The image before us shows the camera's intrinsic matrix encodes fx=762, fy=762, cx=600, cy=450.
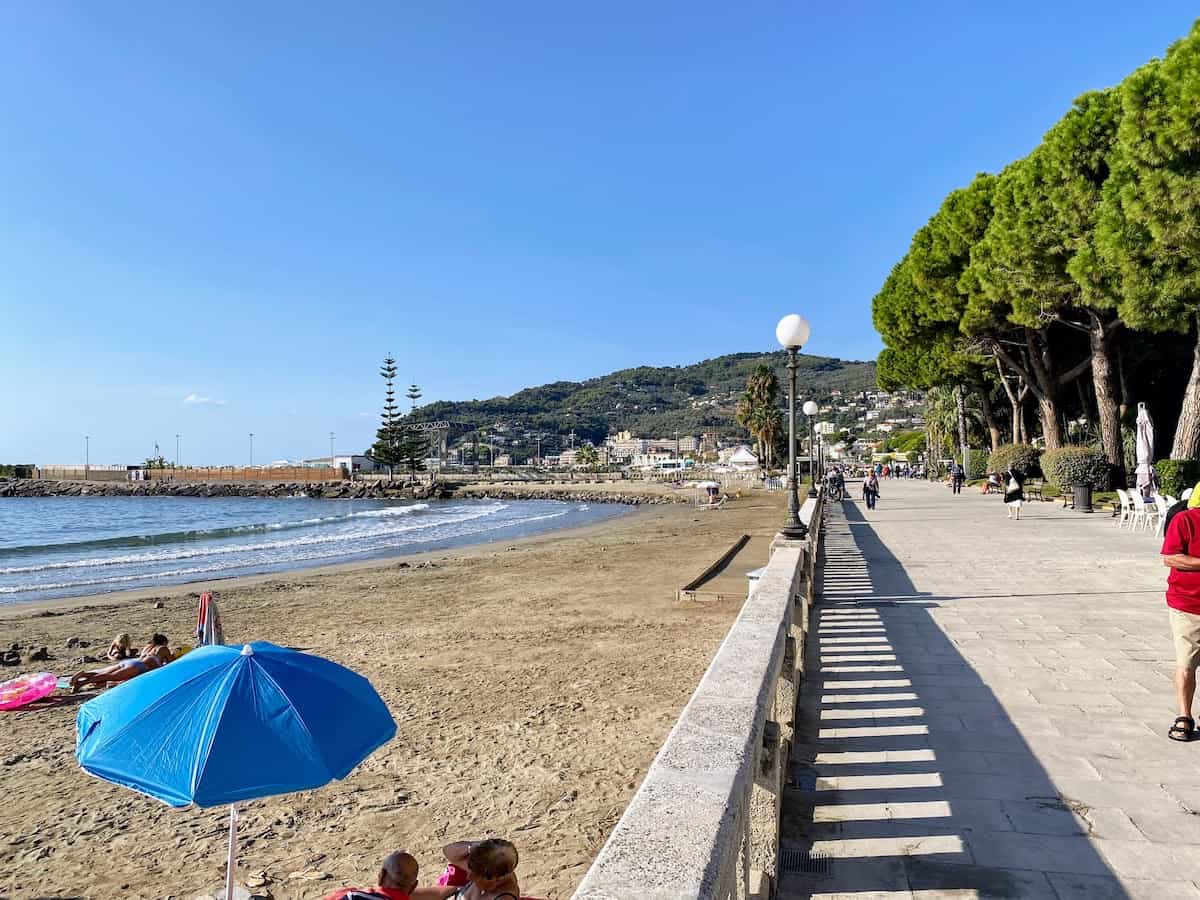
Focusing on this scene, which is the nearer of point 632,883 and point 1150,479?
point 632,883

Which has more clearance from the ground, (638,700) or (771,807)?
(771,807)

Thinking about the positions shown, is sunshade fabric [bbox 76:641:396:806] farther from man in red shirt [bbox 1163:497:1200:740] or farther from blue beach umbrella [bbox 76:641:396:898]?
man in red shirt [bbox 1163:497:1200:740]

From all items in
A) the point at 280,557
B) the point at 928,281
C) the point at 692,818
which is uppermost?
the point at 928,281

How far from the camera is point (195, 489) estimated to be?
88250 mm

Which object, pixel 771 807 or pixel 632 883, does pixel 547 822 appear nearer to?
pixel 771 807

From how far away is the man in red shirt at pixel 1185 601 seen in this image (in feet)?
12.3

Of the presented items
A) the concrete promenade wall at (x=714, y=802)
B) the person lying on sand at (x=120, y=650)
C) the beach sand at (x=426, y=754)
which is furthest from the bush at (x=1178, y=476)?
the person lying on sand at (x=120, y=650)

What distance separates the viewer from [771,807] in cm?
263

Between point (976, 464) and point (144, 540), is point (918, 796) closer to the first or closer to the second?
point (144, 540)

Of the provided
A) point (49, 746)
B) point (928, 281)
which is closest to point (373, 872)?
point (49, 746)

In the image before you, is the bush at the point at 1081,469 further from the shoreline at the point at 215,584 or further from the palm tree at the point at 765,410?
the palm tree at the point at 765,410

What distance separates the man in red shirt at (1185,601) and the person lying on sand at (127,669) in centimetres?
807

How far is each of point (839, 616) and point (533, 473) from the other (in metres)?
95.6

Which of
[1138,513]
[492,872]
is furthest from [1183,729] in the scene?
[1138,513]
